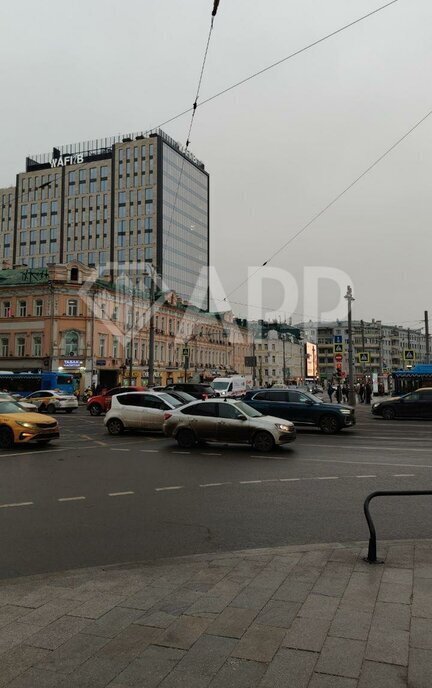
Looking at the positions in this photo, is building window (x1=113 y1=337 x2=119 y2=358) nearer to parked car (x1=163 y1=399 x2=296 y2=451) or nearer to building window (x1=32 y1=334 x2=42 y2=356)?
building window (x1=32 y1=334 x2=42 y2=356)

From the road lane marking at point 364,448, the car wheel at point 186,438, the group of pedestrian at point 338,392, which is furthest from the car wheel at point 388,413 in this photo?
the car wheel at point 186,438

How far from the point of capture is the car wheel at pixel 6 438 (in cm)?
1589

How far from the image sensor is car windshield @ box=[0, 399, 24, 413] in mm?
16578

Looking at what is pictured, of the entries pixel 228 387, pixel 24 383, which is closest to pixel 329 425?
pixel 228 387

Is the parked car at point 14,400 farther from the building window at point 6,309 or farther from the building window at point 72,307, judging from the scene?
the building window at point 6,309

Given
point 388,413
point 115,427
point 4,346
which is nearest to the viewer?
point 115,427

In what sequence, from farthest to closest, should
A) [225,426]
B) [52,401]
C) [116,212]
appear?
[116,212] → [52,401] → [225,426]

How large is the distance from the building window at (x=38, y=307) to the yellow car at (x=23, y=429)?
1730 inches

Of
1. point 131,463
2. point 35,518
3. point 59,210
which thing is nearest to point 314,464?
point 131,463

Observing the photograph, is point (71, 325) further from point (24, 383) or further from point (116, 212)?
point (116, 212)

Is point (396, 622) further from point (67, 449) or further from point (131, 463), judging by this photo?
point (67, 449)

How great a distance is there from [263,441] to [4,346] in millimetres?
51608

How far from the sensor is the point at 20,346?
58.9 meters

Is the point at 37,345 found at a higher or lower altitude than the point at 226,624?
higher
